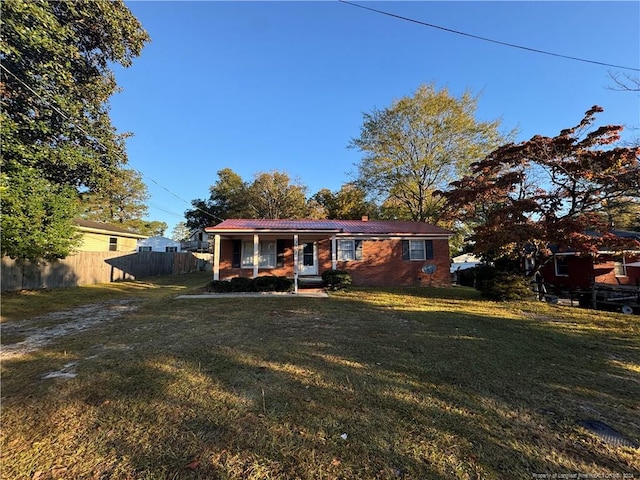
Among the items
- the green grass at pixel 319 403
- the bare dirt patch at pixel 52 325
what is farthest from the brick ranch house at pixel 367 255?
the green grass at pixel 319 403

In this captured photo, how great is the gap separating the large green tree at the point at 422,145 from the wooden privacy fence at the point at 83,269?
58.0ft

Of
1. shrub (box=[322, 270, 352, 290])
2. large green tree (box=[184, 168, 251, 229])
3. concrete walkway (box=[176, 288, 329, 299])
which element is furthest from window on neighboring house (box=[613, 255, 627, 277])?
large green tree (box=[184, 168, 251, 229])

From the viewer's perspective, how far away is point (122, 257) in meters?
18.8

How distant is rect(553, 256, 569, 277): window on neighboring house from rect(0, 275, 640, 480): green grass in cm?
1191

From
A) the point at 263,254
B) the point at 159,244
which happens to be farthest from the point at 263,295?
the point at 159,244

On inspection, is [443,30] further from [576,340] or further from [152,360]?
[152,360]

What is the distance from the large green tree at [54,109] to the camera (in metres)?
10.9

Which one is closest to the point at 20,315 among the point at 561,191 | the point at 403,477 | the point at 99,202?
the point at 403,477

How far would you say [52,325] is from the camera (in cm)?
734

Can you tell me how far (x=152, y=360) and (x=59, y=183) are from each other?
14021mm

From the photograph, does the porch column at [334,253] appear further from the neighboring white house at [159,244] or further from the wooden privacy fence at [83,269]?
the neighboring white house at [159,244]

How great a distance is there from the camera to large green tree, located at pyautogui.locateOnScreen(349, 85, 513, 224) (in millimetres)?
24109

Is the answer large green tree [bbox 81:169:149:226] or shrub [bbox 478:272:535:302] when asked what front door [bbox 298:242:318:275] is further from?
large green tree [bbox 81:169:149:226]

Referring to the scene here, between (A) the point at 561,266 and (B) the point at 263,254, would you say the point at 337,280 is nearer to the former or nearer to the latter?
(B) the point at 263,254
